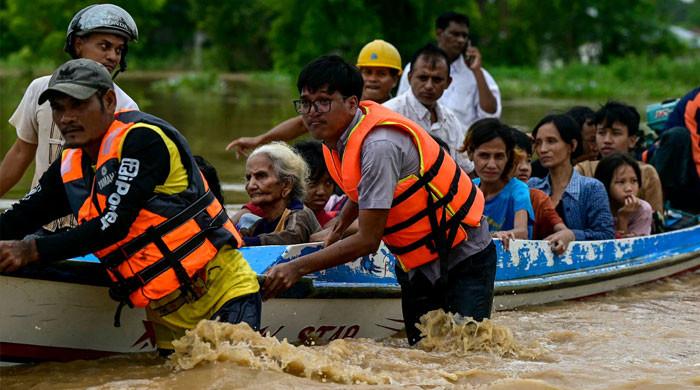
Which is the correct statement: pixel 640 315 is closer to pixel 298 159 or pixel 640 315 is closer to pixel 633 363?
pixel 633 363

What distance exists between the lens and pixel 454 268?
5.02 meters

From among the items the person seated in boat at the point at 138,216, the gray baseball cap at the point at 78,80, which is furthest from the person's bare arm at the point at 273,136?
the gray baseball cap at the point at 78,80

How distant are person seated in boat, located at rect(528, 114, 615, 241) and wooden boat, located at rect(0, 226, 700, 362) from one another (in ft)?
0.51

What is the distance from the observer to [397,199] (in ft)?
15.5

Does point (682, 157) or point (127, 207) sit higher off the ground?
point (682, 157)

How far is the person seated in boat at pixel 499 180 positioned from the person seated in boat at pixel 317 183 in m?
0.86

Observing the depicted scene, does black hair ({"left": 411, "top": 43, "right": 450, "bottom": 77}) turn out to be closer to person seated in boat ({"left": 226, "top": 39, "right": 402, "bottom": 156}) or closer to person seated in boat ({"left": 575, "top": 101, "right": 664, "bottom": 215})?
person seated in boat ({"left": 226, "top": 39, "right": 402, "bottom": 156})

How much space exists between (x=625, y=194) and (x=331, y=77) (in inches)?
148

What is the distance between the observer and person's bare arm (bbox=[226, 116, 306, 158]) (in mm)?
6766

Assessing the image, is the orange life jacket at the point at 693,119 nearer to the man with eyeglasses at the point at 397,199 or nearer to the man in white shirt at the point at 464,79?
the man in white shirt at the point at 464,79

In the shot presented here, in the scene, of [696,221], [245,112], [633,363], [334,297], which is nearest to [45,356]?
[334,297]

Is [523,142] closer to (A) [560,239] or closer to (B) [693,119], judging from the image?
(A) [560,239]

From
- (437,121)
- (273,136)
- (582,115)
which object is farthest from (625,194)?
(273,136)

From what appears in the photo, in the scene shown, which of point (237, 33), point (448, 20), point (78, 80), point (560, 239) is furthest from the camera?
point (237, 33)
